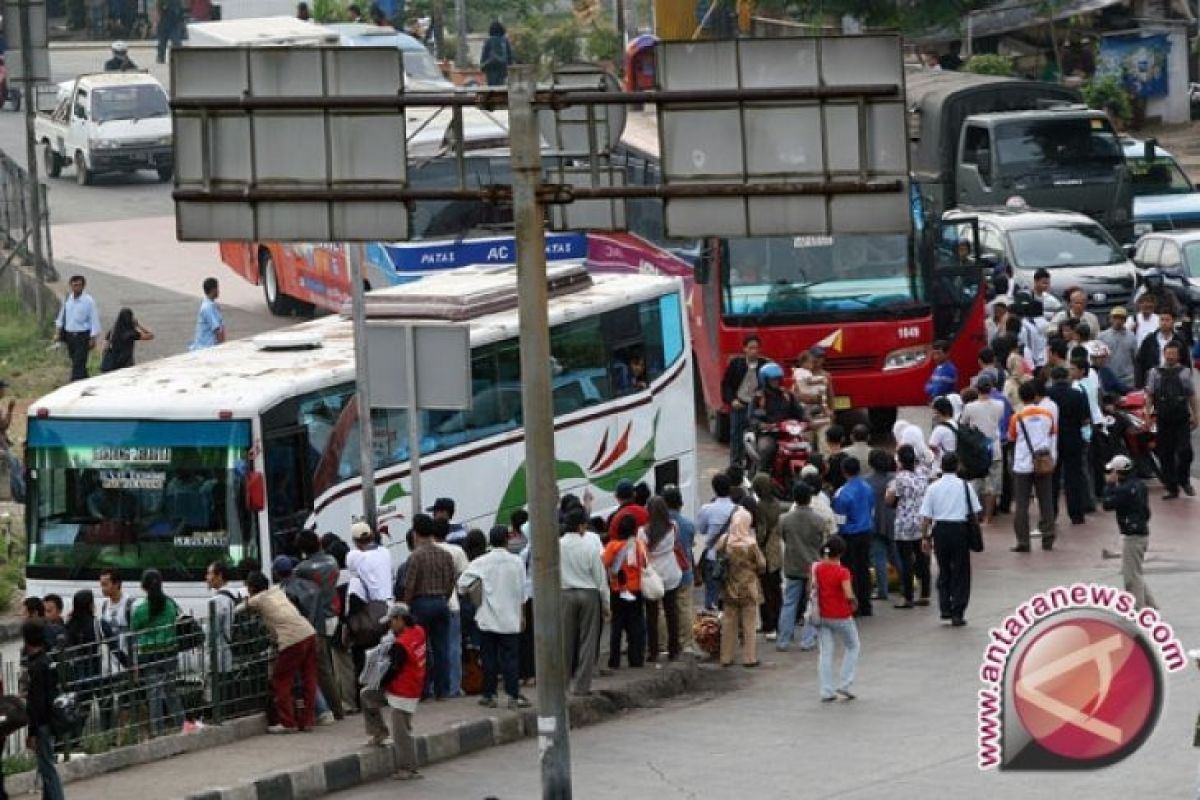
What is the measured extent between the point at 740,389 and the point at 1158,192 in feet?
56.0

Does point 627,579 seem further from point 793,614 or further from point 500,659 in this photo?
point 793,614

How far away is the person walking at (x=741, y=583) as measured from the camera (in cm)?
2153

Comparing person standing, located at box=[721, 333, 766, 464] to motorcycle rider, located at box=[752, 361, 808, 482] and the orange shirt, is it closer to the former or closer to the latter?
motorcycle rider, located at box=[752, 361, 808, 482]

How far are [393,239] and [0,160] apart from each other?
2757 centimetres

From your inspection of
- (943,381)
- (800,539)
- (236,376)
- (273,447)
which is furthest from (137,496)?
(943,381)

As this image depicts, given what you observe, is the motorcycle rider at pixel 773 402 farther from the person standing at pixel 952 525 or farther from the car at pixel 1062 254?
the car at pixel 1062 254

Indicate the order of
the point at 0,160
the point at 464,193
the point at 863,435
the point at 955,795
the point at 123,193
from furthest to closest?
the point at 123,193
the point at 0,160
the point at 863,435
the point at 955,795
the point at 464,193

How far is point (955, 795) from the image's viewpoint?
17.2 metres

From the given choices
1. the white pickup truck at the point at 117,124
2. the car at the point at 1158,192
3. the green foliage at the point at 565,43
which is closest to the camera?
the car at the point at 1158,192

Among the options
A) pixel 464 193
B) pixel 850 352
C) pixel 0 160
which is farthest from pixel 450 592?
pixel 0 160

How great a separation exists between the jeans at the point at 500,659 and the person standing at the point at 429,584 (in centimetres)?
41

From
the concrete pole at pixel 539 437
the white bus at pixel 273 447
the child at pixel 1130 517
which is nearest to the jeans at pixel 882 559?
the child at pixel 1130 517

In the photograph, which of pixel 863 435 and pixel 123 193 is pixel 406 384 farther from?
pixel 123 193

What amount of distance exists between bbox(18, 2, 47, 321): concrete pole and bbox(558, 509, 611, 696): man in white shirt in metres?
17.7
